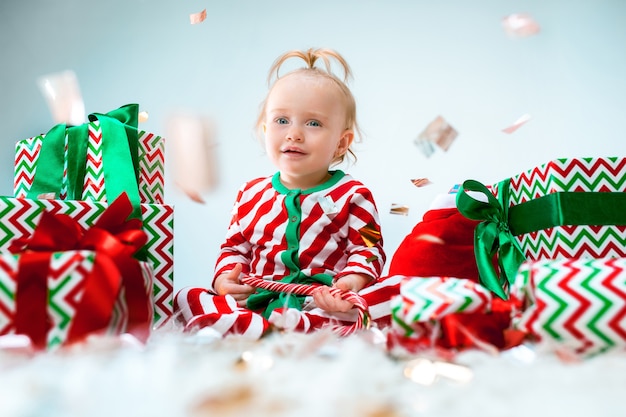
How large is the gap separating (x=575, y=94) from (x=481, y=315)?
1015mm

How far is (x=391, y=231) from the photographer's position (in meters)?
1.42

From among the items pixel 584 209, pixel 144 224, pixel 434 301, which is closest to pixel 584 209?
pixel 584 209

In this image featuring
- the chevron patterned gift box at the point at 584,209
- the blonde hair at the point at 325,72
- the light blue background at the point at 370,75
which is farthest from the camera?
the light blue background at the point at 370,75

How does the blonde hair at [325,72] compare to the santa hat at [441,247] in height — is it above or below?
above

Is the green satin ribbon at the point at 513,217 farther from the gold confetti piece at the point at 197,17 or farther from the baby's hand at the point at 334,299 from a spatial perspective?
the gold confetti piece at the point at 197,17

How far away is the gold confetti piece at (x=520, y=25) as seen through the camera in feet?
4.70

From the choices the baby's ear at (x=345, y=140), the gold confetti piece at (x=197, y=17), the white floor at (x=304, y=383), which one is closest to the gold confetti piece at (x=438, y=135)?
the baby's ear at (x=345, y=140)

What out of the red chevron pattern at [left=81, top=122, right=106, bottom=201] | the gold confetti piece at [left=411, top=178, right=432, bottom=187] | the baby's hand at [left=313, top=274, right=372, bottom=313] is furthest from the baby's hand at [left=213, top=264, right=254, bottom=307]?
the gold confetti piece at [left=411, top=178, right=432, bottom=187]

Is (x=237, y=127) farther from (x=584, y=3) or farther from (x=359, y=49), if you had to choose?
(x=584, y=3)

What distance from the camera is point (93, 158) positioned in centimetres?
92

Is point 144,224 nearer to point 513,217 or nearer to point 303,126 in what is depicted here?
point 303,126

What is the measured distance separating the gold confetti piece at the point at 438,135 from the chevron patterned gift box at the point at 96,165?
599 mm

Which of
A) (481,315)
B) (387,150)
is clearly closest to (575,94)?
(387,150)

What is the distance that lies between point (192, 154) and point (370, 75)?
451mm
